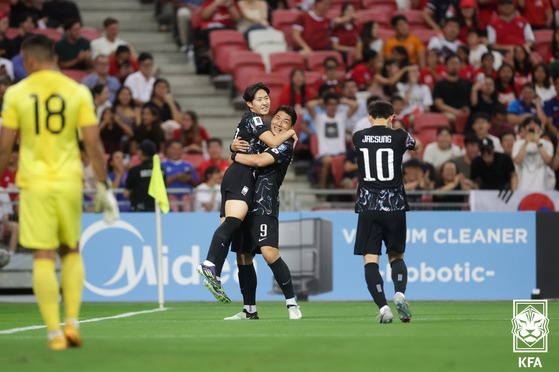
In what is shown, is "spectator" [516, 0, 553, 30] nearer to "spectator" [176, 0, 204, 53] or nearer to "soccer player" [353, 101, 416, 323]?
"spectator" [176, 0, 204, 53]

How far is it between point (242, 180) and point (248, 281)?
1042 mm

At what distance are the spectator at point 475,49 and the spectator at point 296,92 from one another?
14.3 ft

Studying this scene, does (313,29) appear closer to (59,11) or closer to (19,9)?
(59,11)

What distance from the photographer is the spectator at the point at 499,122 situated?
19469 millimetres

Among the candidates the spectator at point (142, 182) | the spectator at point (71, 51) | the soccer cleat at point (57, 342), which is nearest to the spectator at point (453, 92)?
the spectator at point (142, 182)

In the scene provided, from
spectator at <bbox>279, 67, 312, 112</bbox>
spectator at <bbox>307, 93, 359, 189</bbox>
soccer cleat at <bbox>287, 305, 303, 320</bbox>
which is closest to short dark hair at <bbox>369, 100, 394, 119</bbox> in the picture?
soccer cleat at <bbox>287, 305, 303, 320</bbox>

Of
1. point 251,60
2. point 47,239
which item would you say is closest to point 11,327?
point 47,239

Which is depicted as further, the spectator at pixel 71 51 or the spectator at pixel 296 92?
the spectator at pixel 71 51

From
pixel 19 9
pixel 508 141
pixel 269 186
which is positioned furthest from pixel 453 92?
pixel 269 186

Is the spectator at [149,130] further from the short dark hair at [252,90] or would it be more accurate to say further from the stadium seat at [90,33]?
the short dark hair at [252,90]

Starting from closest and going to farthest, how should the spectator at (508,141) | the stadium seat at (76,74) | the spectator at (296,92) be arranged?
1. the spectator at (508,141)
2. the spectator at (296,92)
3. the stadium seat at (76,74)

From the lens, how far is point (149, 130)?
17969mm

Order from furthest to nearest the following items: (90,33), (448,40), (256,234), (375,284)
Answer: (448,40) → (90,33) → (256,234) → (375,284)

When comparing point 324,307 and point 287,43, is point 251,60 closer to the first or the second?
point 287,43
